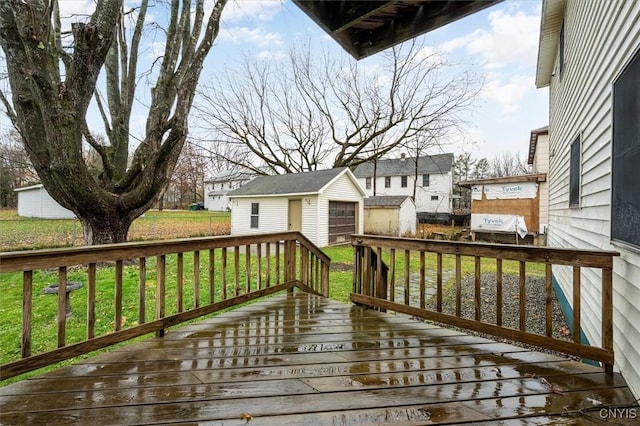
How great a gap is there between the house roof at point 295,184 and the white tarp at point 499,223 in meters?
5.46

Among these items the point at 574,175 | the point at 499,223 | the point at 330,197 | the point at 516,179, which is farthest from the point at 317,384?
the point at 516,179

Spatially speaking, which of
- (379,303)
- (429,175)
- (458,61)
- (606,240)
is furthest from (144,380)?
(429,175)

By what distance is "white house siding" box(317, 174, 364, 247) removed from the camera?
529 inches

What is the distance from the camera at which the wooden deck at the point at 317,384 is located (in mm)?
1653

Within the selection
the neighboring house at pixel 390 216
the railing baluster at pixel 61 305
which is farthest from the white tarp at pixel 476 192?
the railing baluster at pixel 61 305

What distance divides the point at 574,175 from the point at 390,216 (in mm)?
13981

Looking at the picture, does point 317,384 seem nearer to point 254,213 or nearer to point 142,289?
point 142,289

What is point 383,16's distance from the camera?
223cm

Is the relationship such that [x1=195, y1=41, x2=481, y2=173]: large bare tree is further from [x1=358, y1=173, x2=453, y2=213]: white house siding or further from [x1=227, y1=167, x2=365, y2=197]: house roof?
[x1=358, y1=173, x2=453, y2=213]: white house siding

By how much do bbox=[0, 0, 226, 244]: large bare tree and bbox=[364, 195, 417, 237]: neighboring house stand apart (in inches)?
525

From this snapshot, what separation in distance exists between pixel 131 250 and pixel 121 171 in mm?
5416

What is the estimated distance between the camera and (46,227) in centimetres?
1452

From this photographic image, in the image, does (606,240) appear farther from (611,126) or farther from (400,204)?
(400,204)

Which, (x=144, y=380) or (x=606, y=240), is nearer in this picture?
(x=144, y=380)
